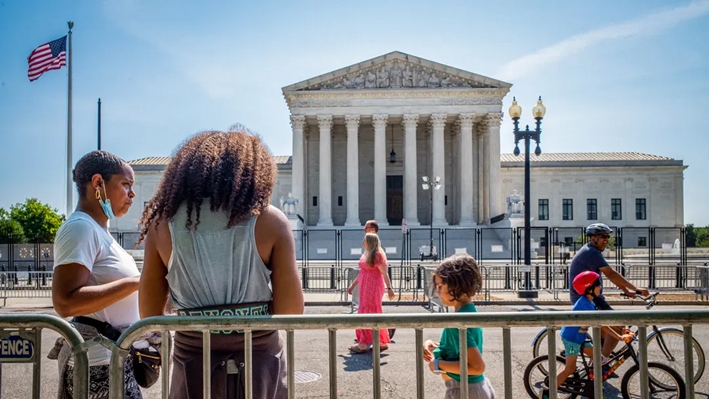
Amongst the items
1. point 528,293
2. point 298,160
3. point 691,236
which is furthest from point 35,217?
point 691,236

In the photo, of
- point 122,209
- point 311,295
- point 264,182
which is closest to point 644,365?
point 264,182

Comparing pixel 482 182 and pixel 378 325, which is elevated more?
pixel 482 182

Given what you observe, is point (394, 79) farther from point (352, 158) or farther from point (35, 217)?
point (35, 217)

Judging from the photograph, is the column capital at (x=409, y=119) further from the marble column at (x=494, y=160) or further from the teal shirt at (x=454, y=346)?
the teal shirt at (x=454, y=346)

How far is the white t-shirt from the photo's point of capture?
3.03 meters

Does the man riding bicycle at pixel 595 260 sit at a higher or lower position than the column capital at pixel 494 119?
lower

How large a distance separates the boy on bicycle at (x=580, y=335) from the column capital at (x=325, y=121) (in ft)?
136

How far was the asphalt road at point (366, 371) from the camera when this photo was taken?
6.34 meters

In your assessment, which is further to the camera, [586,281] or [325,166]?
[325,166]

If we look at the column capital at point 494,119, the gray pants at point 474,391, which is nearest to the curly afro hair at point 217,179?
the gray pants at point 474,391

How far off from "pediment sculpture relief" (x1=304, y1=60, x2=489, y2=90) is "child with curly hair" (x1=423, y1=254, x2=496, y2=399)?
43485 mm

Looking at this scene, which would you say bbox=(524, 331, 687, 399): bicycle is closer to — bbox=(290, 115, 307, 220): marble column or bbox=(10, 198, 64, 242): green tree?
bbox=(290, 115, 307, 220): marble column

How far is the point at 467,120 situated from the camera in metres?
45.9

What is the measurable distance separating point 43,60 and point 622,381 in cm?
2192
